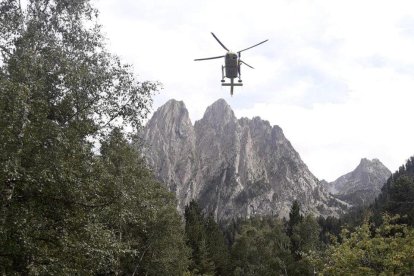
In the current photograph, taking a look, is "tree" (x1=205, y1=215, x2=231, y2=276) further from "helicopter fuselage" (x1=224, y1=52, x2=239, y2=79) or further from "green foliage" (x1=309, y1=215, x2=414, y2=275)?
"green foliage" (x1=309, y1=215, x2=414, y2=275)

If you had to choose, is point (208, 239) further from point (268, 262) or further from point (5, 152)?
point (5, 152)

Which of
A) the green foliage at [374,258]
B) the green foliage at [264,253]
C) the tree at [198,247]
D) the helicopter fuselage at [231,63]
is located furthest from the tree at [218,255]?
the green foliage at [374,258]

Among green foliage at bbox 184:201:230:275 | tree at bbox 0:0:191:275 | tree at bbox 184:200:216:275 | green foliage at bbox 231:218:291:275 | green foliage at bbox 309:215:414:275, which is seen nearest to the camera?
tree at bbox 0:0:191:275

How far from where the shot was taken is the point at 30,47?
19.4 m

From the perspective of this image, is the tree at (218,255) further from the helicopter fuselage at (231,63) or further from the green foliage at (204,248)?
the helicopter fuselage at (231,63)

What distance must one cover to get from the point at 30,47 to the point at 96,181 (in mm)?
7529

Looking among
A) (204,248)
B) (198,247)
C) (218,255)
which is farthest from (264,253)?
(218,255)

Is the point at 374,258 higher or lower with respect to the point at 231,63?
lower

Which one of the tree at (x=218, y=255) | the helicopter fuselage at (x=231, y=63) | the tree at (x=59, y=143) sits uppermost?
the helicopter fuselage at (x=231, y=63)

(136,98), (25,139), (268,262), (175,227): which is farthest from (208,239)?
(25,139)

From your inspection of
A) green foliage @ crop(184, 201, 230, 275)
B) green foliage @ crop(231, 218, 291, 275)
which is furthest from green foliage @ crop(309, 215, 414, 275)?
green foliage @ crop(184, 201, 230, 275)

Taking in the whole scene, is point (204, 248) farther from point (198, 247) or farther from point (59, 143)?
point (59, 143)

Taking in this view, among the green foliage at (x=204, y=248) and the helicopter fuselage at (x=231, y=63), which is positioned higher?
the helicopter fuselage at (x=231, y=63)

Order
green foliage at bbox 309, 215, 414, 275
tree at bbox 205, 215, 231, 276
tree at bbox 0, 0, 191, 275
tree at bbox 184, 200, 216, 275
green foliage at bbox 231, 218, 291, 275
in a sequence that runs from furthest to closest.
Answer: tree at bbox 205, 215, 231, 276, tree at bbox 184, 200, 216, 275, green foliage at bbox 231, 218, 291, 275, green foliage at bbox 309, 215, 414, 275, tree at bbox 0, 0, 191, 275
